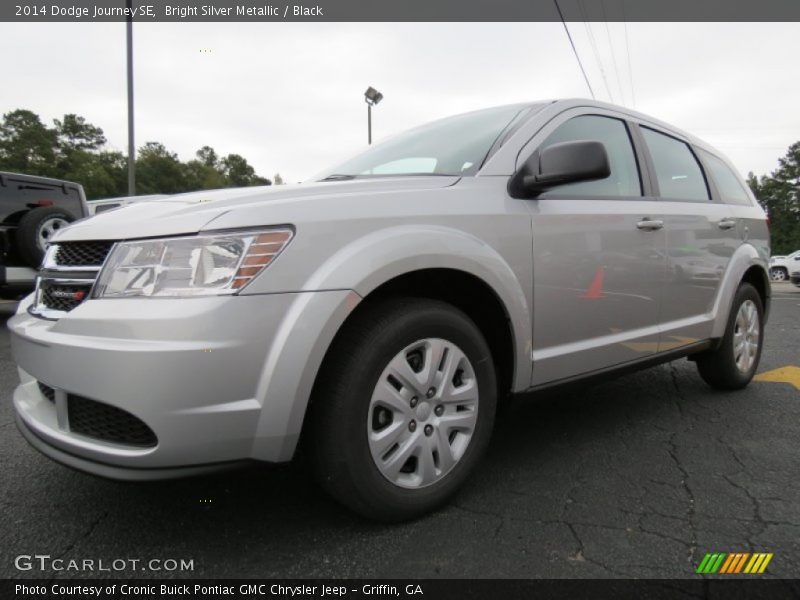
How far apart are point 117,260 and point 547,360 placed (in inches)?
64.2

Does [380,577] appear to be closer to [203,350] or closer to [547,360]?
[203,350]

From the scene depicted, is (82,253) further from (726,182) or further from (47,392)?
(726,182)

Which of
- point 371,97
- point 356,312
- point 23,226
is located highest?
point 371,97

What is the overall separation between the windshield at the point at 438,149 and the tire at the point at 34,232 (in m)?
4.59

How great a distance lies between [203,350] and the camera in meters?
1.42

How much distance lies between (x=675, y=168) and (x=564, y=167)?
5.12 feet

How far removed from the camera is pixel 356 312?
5.79ft

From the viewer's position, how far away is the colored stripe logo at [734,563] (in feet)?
5.28

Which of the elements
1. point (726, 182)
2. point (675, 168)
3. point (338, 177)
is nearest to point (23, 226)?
point (338, 177)

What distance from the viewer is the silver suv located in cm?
147

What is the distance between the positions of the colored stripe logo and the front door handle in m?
1.47

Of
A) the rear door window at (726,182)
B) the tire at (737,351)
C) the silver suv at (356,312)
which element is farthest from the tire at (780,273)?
the silver suv at (356,312)
